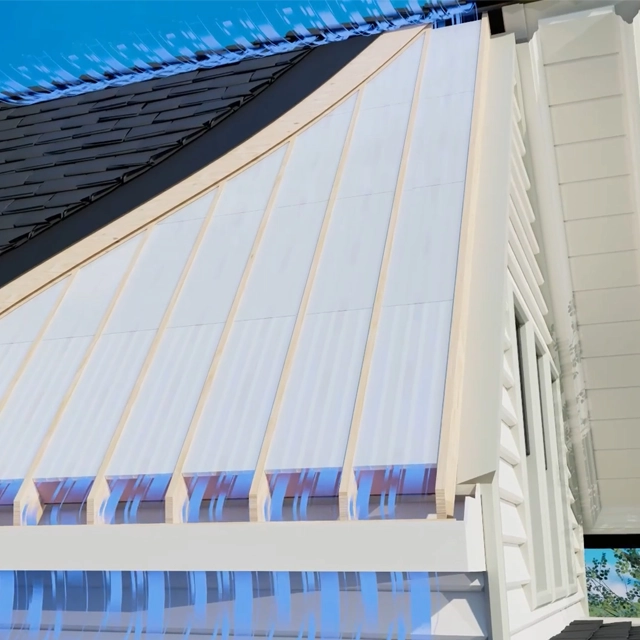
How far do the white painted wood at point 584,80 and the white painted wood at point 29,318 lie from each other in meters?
3.63

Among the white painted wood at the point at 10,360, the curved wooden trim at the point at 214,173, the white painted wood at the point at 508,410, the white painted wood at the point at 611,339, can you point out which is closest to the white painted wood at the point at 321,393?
the white painted wood at the point at 508,410

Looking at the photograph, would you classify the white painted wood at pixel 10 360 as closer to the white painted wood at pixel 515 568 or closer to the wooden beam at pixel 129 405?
the wooden beam at pixel 129 405

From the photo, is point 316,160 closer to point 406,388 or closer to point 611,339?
point 406,388

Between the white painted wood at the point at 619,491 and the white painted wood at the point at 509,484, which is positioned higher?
the white painted wood at the point at 619,491

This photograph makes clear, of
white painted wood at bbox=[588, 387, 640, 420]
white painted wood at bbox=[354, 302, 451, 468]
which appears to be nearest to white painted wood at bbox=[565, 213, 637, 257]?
white painted wood at bbox=[588, 387, 640, 420]

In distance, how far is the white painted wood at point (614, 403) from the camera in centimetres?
716

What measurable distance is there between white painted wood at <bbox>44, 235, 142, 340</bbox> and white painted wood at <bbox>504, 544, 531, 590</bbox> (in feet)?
7.49

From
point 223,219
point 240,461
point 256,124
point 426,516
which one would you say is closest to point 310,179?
point 223,219

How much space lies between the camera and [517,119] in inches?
196

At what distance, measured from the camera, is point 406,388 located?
9.10ft

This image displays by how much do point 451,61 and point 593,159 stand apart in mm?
1408

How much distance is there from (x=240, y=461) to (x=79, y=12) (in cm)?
464

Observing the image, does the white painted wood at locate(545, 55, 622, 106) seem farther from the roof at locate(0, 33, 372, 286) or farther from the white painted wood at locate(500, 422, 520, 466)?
the white painted wood at locate(500, 422, 520, 466)

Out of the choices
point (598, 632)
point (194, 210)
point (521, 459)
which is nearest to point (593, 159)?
point (521, 459)
